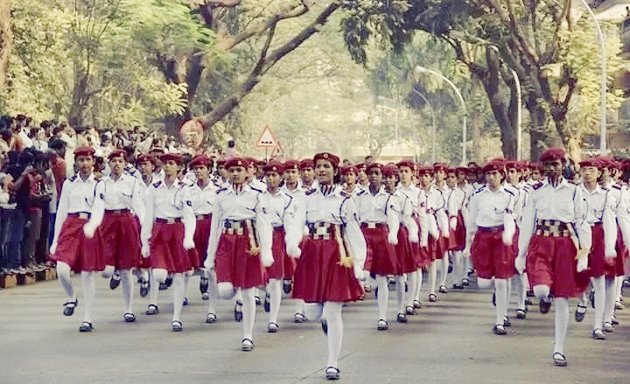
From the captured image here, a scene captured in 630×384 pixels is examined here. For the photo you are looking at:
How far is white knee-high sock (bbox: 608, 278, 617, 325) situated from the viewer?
1789cm

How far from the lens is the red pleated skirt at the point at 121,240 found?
60.3ft

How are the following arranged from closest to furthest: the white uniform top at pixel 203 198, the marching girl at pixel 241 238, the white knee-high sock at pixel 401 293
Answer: the marching girl at pixel 241 238, the white knee-high sock at pixel 401 293, the white uniform top at pixel 203 198

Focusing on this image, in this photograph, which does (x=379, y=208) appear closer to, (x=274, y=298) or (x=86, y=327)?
(x=274, y=298)

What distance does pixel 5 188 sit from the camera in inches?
883

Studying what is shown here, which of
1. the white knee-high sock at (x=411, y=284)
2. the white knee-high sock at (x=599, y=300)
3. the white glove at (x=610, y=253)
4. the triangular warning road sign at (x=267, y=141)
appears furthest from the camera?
the triangular warning road sign at (x=267, y=141)

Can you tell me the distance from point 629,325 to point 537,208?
441cm

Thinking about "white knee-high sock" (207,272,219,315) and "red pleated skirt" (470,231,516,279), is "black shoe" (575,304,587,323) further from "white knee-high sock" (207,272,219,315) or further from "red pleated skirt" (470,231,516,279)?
"white knee-high sock" (207,272,219,315)

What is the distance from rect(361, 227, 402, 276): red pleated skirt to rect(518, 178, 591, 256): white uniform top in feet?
13.0

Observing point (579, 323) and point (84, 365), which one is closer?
point (84, 365)

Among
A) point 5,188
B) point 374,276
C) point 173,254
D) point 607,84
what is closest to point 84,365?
point 173,254

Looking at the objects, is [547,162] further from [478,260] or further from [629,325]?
[629,325]

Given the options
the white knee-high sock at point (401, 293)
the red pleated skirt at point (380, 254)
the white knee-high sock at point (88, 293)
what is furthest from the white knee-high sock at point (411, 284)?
the white knee-high sock at point (88, 293)

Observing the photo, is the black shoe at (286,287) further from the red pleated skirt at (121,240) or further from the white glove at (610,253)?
the white glove at (610,253)

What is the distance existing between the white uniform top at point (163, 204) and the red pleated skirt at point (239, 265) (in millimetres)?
2501
